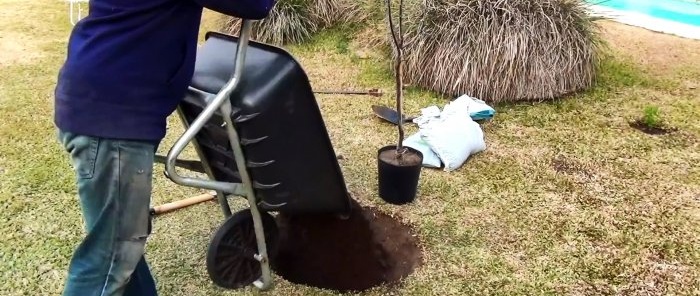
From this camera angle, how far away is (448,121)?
3375 millimetres

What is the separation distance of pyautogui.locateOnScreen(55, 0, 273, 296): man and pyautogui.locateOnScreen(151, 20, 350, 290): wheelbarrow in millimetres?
167

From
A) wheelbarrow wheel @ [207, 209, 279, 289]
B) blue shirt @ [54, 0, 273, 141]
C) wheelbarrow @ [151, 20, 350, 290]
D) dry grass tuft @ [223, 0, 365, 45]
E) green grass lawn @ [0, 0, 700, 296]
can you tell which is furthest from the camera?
dry grass tuft @ [223, 0, 365, 45]

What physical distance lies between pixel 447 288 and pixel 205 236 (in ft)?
3.31

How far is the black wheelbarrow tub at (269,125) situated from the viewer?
6.12ft

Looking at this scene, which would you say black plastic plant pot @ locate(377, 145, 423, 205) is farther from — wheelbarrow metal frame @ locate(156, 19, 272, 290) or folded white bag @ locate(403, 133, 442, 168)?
wheelbarrow metal frame @ locate(156, 19, 272, 290)

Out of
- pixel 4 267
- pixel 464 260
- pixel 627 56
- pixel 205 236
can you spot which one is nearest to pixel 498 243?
pixel 464 260

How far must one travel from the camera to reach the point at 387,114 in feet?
12.6

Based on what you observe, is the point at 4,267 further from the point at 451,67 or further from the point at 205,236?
the point at 451,67

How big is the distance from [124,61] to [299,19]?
3.86m

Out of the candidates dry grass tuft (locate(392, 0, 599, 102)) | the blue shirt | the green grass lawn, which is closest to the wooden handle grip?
the green grass lawn

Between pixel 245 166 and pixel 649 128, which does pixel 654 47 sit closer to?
pixel 649 128

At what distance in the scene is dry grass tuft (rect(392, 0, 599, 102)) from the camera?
411 cm

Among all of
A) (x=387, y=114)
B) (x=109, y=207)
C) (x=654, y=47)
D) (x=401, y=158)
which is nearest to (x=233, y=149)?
(x=109, y=207)

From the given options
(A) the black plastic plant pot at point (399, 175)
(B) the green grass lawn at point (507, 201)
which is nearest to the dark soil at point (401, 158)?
(A) the black plastic plant pot at point (399, 175)
